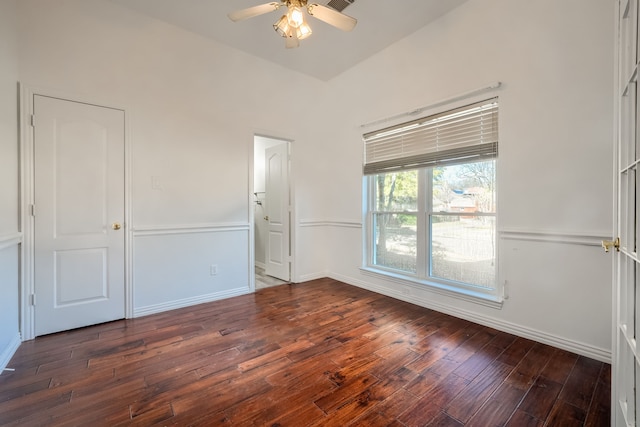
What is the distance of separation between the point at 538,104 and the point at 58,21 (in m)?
4.23

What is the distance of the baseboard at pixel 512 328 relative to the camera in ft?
6.61

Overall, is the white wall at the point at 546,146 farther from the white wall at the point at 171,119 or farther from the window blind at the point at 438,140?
the white wall at the point at 171,119

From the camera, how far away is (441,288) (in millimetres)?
2912

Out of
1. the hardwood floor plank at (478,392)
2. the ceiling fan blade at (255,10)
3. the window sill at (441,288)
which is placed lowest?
the hardwood floor plank at (478,392)

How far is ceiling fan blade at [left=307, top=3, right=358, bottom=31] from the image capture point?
2094 millimetres

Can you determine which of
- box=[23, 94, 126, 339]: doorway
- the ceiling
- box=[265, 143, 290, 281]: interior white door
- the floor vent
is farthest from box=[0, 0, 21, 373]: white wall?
box=[265, 143, 290, 281]: interior white door

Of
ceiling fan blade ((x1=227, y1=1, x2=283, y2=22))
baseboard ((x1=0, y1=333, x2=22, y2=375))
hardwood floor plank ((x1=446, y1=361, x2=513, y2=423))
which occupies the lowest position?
hardwood floor plank ((x1=446, y1=361, x2=513, y2=423))

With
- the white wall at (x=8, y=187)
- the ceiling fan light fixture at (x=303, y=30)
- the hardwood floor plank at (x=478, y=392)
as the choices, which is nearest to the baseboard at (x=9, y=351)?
the white wall at (x=8, y=187)

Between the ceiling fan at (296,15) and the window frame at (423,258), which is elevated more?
the ceiling fan at (296,15)

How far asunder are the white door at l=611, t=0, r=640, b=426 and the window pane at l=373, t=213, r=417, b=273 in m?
2.04

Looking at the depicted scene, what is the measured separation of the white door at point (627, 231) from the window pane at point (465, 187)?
1384 mm

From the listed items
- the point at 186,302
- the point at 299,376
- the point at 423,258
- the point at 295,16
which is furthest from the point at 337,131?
the point at 299,376

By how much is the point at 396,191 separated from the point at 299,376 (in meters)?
2.43

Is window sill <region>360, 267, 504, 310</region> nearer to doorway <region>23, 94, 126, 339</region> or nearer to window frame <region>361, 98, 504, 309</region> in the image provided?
window frame <region>361, 98, 504, 309</region>
